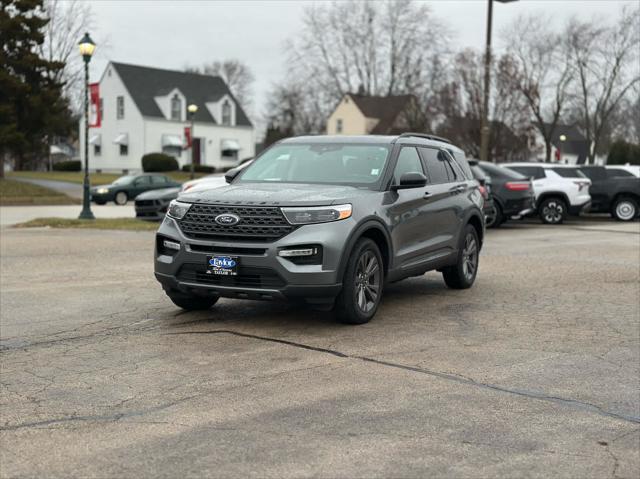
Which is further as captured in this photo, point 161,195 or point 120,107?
point 120,107

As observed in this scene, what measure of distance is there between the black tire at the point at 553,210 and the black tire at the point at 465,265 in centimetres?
1383

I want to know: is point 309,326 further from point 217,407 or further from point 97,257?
point 97,257

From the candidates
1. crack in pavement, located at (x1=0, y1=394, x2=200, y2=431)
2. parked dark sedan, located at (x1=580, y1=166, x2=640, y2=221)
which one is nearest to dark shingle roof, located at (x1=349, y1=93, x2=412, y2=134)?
parked dark sedan, located at (x1=580, y1=166, x2=640, y2=221)

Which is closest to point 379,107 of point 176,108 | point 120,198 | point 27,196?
point 176,108

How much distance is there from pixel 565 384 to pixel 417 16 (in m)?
67.1

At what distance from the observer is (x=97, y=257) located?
1301 centimetres

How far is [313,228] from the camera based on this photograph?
6.94 meters

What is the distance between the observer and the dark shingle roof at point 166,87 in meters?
61.9

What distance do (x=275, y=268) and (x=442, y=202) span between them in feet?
9.86

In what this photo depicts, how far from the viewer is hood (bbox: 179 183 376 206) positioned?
278 inches

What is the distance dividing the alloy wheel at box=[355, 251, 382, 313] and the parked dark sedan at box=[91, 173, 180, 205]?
26.8 metres

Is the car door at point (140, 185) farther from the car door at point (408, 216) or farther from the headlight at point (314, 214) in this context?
the headlight at point (314, 214)

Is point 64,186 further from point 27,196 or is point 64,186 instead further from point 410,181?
point 410,181

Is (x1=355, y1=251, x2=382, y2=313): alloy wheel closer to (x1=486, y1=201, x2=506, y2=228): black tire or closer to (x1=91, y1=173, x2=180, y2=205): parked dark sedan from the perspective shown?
(x1=486, y1=201, x2=506, y2=228): black tire
